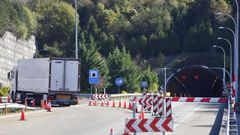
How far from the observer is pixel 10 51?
87.8 metres

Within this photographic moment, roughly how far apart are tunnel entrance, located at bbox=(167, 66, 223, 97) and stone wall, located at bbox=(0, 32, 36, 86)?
31.8 metres

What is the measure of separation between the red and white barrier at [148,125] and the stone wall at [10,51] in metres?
66.0

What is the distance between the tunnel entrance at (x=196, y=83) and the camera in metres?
51.6

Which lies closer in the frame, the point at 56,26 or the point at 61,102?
the point at 61,102

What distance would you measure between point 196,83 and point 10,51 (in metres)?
41.3

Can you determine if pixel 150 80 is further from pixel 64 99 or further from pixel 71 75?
pixel 64 99

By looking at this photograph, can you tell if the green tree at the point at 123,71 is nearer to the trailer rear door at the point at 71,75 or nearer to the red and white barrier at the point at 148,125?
the trailer rear door at the point at 71,75

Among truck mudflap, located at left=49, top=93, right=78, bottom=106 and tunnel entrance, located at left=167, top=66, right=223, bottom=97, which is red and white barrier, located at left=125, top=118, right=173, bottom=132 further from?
tunnel entrance, located at left=167, top=66, right=223, bottom=97

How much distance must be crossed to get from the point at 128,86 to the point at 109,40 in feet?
177

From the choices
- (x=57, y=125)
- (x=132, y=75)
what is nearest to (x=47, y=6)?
(x=132, y=75)

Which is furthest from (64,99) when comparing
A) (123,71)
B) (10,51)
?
(10,51)

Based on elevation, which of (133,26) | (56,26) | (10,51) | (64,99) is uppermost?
(133,26)

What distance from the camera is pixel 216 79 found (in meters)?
52.2

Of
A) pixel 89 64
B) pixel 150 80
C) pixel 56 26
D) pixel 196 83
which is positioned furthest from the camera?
pixel 56 26
